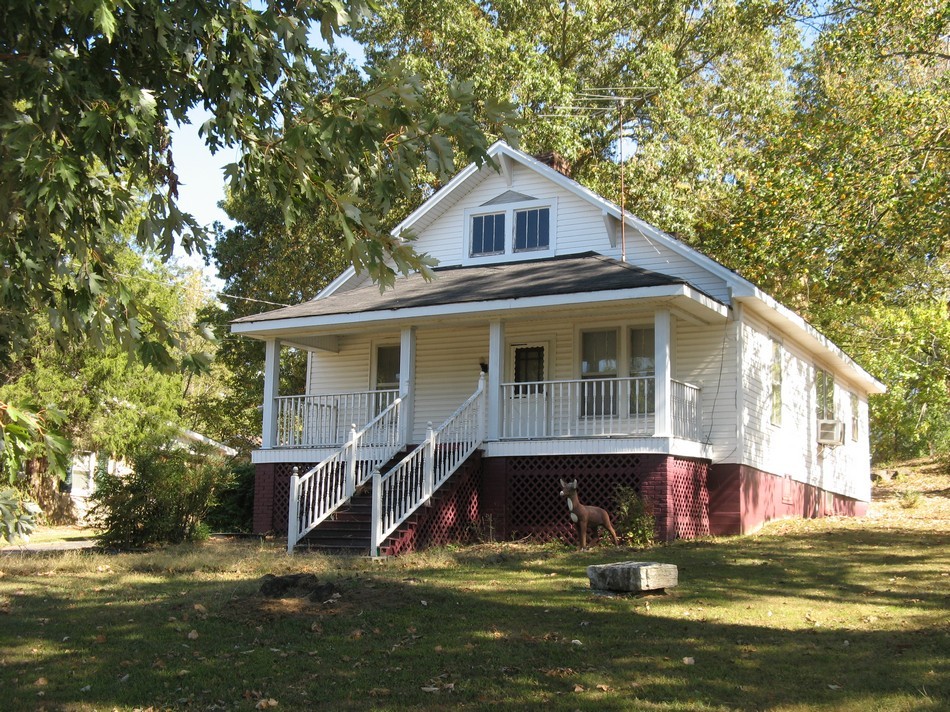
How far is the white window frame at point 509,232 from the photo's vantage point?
20.7m

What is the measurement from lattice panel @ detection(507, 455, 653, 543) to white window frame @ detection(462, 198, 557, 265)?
16.1 feet

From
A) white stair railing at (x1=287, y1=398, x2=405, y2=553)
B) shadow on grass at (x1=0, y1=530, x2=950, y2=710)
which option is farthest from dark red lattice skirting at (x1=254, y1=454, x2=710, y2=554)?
shadow on grass at (x1=0, y1=530, x2=950, y2=710)

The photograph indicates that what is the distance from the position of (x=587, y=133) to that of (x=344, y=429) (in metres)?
15.1

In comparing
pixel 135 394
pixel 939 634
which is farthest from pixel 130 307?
pixel 135 394

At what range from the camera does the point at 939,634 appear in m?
9.42

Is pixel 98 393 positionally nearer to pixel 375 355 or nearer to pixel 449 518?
pixel 375 355

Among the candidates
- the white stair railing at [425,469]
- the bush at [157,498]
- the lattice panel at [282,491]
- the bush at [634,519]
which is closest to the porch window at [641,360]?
the bush at [634,519]

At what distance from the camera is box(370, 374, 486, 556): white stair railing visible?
15.9 m

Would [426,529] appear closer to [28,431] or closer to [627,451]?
[627,451]

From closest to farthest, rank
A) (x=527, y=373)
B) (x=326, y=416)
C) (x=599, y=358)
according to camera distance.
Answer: (x=599, y=358) → (x=527, y=373) → (x=326, y=416)

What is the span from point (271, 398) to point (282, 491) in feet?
5.84

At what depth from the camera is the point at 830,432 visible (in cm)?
2297

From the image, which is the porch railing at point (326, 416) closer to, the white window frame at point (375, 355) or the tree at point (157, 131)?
the white window frame at point (375, 355)

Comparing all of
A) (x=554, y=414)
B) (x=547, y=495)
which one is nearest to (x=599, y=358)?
(x=554, y=414)
